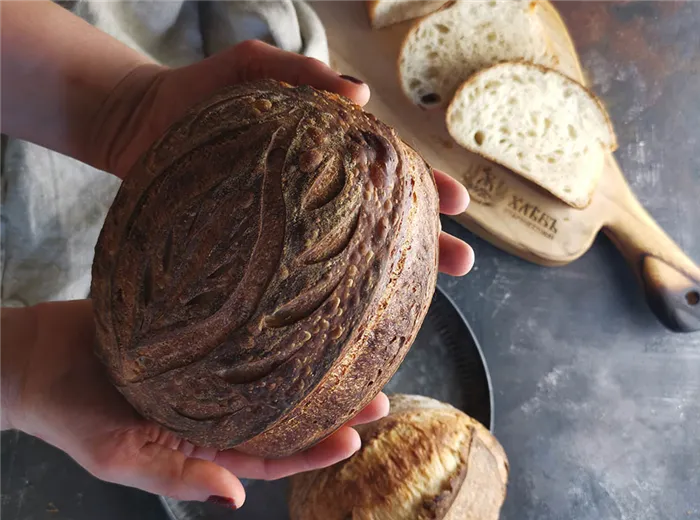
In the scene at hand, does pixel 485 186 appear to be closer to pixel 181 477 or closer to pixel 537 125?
pixel 537 125

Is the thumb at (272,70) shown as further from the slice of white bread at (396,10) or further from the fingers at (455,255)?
the slice of white bread at (396,10)

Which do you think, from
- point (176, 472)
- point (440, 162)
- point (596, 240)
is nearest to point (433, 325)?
point (440, 162)

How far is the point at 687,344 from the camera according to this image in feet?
6.02

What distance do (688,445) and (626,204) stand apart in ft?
2.47

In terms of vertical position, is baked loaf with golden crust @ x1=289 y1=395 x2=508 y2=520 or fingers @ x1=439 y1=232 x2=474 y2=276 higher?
fingers @ x1=439 y1=232 x2=474 y2=276

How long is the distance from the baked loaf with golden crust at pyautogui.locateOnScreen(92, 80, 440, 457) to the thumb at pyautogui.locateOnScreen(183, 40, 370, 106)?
0.21 m

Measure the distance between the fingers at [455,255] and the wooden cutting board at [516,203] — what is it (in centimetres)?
34

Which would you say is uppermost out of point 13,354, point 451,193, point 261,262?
point 261,262

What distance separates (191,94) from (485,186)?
92 cm

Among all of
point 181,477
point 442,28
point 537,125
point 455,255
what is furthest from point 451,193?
point 181,477

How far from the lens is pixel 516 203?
179cm

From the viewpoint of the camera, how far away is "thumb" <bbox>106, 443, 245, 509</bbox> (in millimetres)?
991

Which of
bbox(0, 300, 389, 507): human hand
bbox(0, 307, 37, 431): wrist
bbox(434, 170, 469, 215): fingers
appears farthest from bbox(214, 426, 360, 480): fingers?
bbox(434, 170, 469, 215): fingers

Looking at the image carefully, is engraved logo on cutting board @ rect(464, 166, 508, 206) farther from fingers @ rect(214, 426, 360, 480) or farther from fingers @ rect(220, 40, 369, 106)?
fingers @ rect(214, 426, 360, 480)
